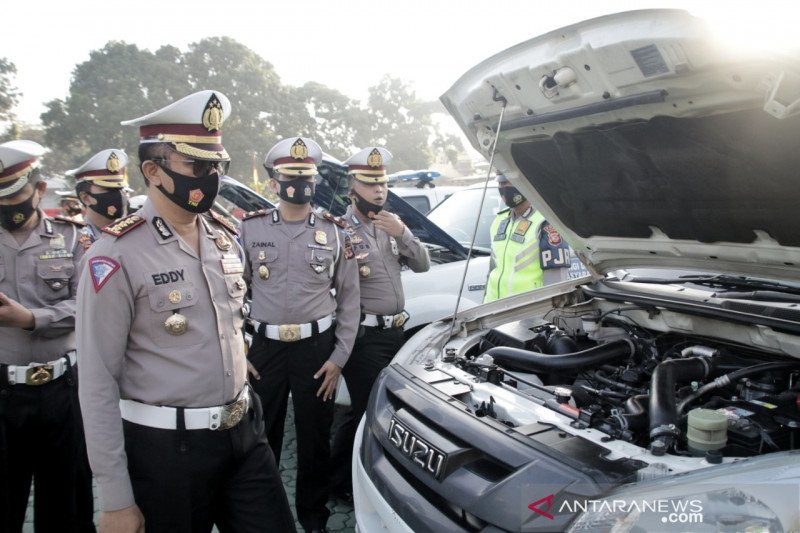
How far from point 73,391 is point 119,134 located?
2633cm

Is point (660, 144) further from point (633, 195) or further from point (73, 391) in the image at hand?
point (73, 391)

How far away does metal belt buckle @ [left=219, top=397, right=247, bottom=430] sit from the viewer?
6.07 ft

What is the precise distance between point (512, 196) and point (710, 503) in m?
2.80

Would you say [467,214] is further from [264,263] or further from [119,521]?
[119,521]

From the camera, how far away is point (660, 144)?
2062mm

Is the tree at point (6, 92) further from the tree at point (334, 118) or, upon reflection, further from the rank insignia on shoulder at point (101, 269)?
the rank insignia on shoulder at point (101, 269)

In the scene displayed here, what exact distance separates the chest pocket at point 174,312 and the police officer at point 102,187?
2.00 metres

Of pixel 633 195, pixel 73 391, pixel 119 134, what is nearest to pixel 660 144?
pixel 633 195

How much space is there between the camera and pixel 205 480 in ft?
5.93

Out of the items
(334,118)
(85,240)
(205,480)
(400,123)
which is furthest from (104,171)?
(400,123)

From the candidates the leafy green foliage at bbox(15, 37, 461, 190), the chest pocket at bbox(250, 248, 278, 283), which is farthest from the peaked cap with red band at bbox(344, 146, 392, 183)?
the leafy green foliage at bbox(15, 37, 461, 190)

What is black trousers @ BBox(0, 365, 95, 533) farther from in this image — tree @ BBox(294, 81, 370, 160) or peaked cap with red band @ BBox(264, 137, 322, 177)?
tree @ BBox(294, 81, 370, 160)

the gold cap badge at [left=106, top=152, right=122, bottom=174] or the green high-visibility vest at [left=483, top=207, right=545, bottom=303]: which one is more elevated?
the gold cap badge at [left=106, top=152, right=122, bottom=174]

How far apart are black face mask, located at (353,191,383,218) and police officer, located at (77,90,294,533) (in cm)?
159
